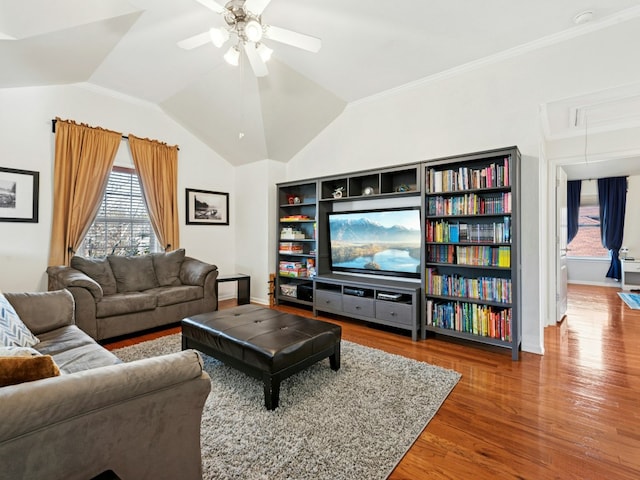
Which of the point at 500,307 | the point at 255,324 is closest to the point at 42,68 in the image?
the point at 255,324

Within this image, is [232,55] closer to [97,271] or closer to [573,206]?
[97,271]

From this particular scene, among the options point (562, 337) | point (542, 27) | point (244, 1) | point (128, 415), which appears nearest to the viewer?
point (128, 415)

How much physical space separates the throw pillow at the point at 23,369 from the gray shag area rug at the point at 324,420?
0.89 metres

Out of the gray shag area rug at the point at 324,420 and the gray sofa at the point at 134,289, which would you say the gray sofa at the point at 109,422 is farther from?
the gray sofa at the point at 134,289

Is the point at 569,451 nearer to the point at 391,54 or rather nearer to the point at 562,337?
the point at 562,337

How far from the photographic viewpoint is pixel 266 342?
2.11 m

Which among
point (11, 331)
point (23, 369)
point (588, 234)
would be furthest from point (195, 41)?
point (588, 234)

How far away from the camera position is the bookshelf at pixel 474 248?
9.38ft

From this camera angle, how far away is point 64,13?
250 centimetres

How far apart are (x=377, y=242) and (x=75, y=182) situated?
371 centimetres

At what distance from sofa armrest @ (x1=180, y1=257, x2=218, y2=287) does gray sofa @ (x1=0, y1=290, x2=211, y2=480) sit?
2.95 meters

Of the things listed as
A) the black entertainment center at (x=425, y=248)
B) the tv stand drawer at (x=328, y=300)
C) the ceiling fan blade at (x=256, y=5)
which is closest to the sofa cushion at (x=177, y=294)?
the black entertainment center at (x=425, y=248)

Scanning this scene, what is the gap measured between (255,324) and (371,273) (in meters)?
1.98

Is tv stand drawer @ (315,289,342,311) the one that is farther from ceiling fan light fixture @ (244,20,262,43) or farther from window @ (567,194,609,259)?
window @ (567,194,609,259)
